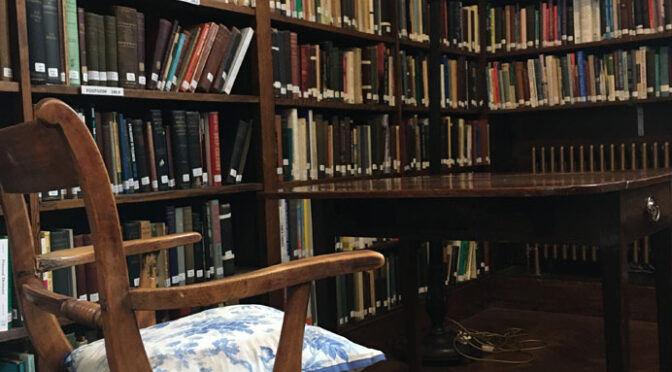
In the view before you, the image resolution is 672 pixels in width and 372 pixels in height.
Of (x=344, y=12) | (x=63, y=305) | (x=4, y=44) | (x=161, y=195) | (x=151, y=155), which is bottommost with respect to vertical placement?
(x=63, y=305)

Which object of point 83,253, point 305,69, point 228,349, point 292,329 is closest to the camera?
point 292,329

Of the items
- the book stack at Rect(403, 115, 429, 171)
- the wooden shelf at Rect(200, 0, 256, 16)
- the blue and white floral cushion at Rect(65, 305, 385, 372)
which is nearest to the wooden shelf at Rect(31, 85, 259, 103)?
the wooden shelf at Rect(200, 0, 256, 16)

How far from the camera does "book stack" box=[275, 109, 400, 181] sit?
279cm

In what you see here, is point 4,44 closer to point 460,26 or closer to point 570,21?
point 460,26

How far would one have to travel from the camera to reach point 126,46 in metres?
2.17

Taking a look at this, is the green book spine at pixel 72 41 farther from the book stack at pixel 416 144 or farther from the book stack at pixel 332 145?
the book stack at pixel 416 144

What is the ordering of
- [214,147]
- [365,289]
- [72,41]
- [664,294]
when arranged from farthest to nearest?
1. [365,289]
2. [214,147]
3. [664,294]
4. [72,41]

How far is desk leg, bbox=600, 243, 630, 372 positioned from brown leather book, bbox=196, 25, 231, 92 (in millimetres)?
1480

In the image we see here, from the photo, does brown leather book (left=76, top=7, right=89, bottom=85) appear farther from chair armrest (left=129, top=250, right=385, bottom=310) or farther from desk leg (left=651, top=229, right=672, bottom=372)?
desk leg (left=651, top=229, right=672, bottom=372)

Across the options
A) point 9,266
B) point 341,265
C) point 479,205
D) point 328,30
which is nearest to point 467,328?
point 328,30

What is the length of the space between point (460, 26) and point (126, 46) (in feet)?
7.58

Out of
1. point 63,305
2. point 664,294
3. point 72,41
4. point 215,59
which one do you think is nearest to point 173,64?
point 215,59

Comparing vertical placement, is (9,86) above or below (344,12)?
below

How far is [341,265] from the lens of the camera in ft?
3.32
